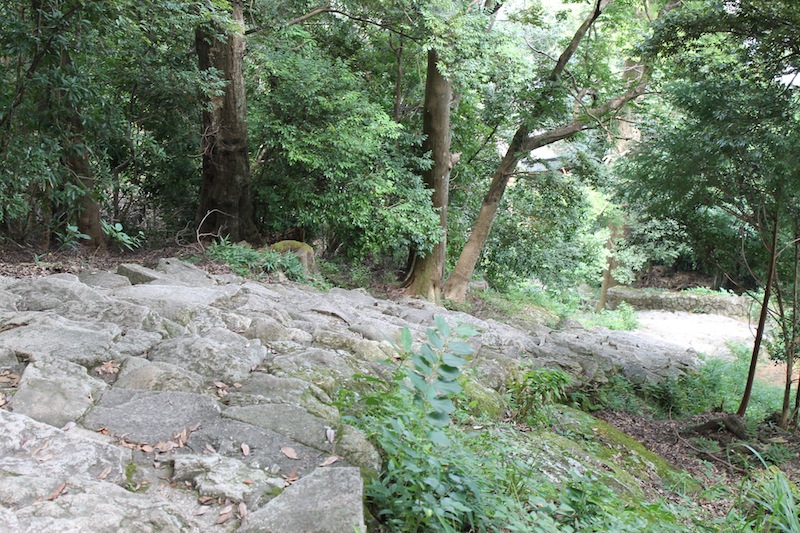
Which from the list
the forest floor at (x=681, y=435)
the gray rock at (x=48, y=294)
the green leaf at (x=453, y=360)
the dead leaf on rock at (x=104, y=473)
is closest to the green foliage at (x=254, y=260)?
the forest floor at (x=681, y=435)

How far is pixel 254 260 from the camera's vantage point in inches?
329

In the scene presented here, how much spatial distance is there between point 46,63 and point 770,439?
8.33 meters

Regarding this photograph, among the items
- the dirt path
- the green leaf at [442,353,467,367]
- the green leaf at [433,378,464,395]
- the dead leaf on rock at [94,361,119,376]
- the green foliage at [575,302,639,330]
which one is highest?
the green leaf at [442,353,467,367]

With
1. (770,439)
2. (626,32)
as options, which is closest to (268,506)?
(770,439)

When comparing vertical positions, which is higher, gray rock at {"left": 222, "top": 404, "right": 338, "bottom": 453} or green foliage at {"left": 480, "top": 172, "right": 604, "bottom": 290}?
green foliage at {"left": 480, "top": 172, "right": 604, "bottom": 290}

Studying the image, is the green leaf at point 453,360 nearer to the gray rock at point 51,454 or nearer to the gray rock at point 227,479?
the gray rock at point 227,479

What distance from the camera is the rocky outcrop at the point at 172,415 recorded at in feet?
6.45

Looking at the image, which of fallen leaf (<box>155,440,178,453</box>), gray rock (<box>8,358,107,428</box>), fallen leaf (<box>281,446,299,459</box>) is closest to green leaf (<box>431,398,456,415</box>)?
fallen leaf (<box>281,446,299,459</box>)

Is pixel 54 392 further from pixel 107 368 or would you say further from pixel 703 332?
pixel 703 332

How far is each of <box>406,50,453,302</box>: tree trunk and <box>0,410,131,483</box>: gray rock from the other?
29.0ft

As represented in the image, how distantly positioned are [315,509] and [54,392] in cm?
139

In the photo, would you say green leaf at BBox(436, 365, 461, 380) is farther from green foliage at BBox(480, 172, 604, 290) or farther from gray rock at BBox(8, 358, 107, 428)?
green foliage at BBox(480, 172, 604, 290)

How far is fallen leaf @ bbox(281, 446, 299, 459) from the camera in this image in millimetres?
2457

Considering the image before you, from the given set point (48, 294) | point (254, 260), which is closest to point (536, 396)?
point (48, 294)
